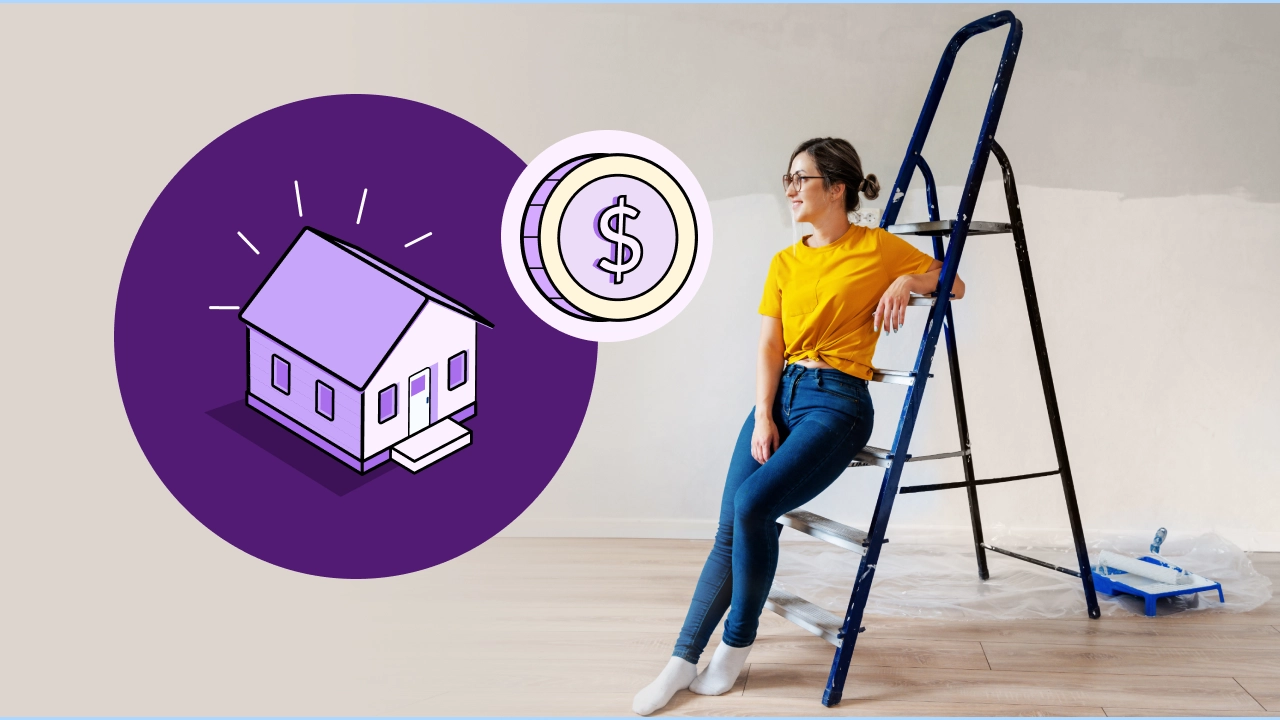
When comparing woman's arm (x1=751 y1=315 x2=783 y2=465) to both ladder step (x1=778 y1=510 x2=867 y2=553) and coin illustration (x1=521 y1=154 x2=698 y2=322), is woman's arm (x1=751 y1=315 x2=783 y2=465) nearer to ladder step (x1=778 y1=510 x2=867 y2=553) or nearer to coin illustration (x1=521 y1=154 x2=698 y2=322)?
ladder step (x1=778 y1=510 x2=867 y2=553)

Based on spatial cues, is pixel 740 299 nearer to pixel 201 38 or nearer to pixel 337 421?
pixel 337 421

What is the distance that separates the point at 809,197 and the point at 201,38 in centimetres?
256

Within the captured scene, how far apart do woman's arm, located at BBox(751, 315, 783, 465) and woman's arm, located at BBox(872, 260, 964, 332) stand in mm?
266

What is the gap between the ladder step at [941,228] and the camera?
223 cm

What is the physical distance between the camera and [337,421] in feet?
9.40

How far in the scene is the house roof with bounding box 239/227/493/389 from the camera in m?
2.69

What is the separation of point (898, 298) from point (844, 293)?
132 mm

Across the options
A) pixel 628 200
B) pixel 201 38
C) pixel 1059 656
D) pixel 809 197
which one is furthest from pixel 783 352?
pixel 201 38

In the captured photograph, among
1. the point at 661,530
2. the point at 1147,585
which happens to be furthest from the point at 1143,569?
the point at 661,530

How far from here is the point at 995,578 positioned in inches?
113

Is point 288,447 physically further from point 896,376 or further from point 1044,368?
point 1044,368

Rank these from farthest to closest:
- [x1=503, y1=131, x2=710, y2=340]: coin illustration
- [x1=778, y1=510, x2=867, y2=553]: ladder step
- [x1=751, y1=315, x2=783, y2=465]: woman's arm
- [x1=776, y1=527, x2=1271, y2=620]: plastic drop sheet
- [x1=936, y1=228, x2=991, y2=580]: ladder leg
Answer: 1. [x1=503, y1=131, x2=710, y2=340]: coin illustration
2. [x1=776, y1=527, x2=1271, y2=620]: plastic drop sheet
3. [x1=936, y1=228, x2=991, y2=580]: ladder leg
4. [x1=751, y1=315, x2=783, y2=465]: woman's arm
5. [x1=778, y1=510, x2=867, y2=553]: ladder step

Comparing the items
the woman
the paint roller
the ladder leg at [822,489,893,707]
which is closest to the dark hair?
the woman

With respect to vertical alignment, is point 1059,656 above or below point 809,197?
below
